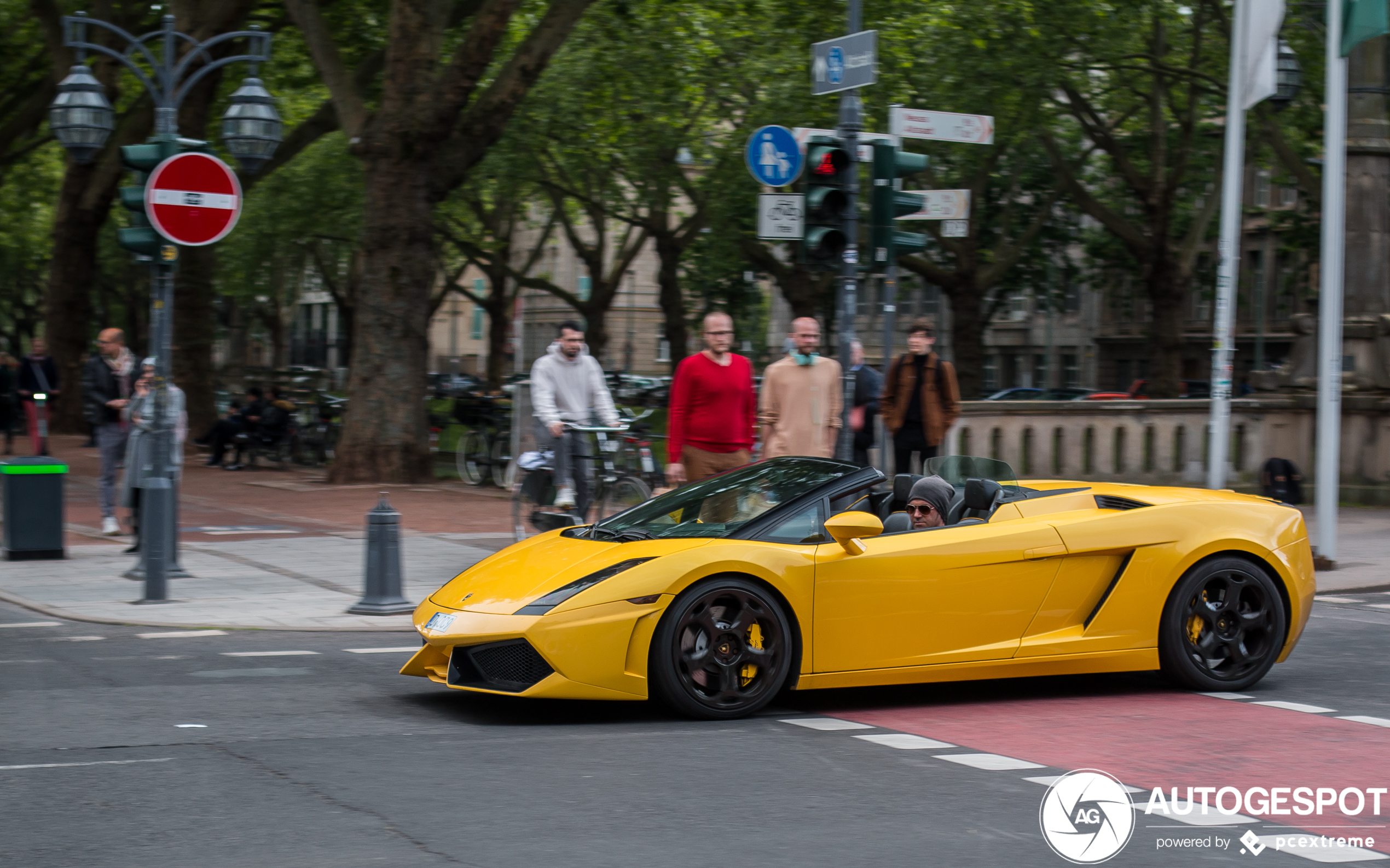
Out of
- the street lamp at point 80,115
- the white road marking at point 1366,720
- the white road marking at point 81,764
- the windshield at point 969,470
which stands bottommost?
the white road marking at point 1366,720

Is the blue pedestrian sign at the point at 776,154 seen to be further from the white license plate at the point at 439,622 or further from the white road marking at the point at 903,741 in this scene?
the white road marking at the point at 903,741

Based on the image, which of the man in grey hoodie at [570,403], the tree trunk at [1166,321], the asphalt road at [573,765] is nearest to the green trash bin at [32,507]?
the man in grey hoodie at [570,403]

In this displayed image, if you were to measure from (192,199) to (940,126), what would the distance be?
5519 millimetres

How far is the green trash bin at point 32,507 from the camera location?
12.6m

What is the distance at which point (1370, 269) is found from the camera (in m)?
19.5

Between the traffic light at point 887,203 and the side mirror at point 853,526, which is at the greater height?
the traffic light at point 887,203

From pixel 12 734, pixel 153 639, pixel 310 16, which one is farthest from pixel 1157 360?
pixel 12 734

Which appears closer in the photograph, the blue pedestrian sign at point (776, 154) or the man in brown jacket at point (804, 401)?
the man in brown jacket at point (804, 401)

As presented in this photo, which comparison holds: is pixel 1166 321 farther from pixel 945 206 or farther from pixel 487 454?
pixel 945 206

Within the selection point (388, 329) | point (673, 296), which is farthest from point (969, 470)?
point (673, 296)

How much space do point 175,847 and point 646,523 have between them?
119 inches

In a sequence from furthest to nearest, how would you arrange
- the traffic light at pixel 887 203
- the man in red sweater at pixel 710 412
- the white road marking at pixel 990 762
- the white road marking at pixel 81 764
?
the traffic light at pixel 887 203 < the man in red sweater at pixel 710 412 < the white road marking at pixel 990 762 < the white road marking at pixel 81 764

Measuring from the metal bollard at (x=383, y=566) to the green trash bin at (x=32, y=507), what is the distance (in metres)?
3.86

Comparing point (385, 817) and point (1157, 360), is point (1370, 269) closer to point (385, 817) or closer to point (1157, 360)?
point (1157, 360)
